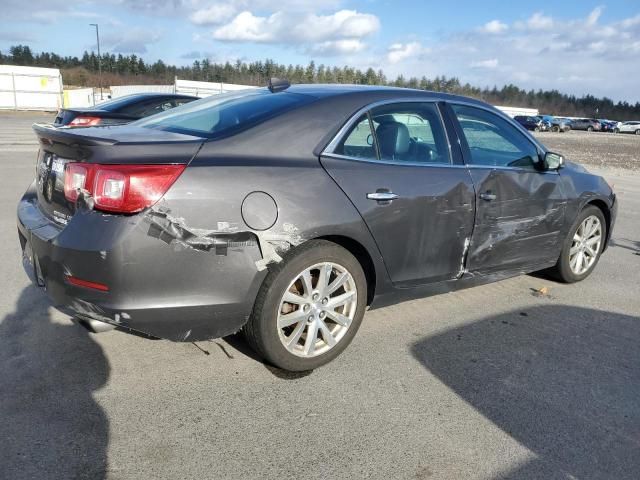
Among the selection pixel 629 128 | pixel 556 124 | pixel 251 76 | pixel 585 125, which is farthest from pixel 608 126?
pixel 251 76

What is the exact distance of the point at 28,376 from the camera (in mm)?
3035

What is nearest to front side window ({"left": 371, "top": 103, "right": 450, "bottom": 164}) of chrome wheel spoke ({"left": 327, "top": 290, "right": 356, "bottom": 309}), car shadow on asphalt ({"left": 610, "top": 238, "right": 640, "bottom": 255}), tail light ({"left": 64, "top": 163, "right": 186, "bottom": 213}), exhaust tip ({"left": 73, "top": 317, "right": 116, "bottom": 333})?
chrome wheel spoke ({"left": 327, "top": 290, "right": 356, "bottom": 309})

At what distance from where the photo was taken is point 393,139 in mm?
3580

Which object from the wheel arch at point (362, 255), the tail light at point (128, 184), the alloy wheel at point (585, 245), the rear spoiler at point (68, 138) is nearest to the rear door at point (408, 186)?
the wheel arch at point (362, 255)

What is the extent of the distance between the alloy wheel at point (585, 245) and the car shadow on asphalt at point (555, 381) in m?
0.72

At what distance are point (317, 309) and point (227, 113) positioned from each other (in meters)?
1.35

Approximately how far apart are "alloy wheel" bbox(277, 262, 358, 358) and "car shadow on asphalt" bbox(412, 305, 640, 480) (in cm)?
60

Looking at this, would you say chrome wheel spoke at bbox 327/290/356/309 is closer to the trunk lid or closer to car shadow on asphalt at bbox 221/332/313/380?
car shadow on asphalt at bbox 221/332/313/380

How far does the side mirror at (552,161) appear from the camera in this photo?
4430mm

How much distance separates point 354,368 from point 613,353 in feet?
6.01

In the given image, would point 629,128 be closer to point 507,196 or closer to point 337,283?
point 507,196

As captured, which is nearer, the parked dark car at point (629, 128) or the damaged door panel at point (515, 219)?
the damaged door panel at point (515, 219)

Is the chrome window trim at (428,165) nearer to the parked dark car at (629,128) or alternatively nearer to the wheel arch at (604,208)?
the wheel arch at (604,208)

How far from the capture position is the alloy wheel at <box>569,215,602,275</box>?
501 cm
